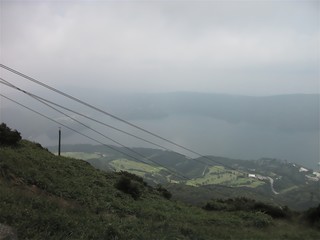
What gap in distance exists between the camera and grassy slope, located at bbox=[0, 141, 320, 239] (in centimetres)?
848

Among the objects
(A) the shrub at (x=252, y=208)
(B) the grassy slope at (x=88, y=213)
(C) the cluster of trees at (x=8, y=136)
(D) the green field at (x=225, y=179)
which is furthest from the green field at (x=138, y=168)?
(B) the grassy slope at (x=88, y=213)

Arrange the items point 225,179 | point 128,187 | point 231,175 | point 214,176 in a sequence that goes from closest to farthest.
→ 1. point 128,187
2. point 225,179
3. point 231,175
4. point 214,176

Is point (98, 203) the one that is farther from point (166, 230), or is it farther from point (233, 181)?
point (233, 181)

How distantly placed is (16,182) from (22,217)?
5.41m

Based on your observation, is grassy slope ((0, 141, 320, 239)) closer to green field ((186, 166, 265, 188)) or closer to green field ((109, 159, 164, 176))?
green field ((186, 166, 265, 188))

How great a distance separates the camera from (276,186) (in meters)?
93.2

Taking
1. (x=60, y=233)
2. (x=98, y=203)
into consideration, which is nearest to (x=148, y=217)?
(x=98, y=203)

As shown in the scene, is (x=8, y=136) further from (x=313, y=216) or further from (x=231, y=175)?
(x=231, y=175)

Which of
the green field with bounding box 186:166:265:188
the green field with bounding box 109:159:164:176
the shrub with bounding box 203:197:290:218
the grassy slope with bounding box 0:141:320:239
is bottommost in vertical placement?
the green field with bounding box 109:159:164:176

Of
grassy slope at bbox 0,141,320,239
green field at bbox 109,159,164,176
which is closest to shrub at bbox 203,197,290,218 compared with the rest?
grassy slope at bbox 0,141,320,239

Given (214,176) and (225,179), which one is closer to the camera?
(225,179)

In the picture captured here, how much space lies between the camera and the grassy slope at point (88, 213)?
8.48 meters

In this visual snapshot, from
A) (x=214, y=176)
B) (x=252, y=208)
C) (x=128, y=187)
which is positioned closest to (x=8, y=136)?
(x=128, y=187)

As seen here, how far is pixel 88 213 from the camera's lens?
11867 mm
